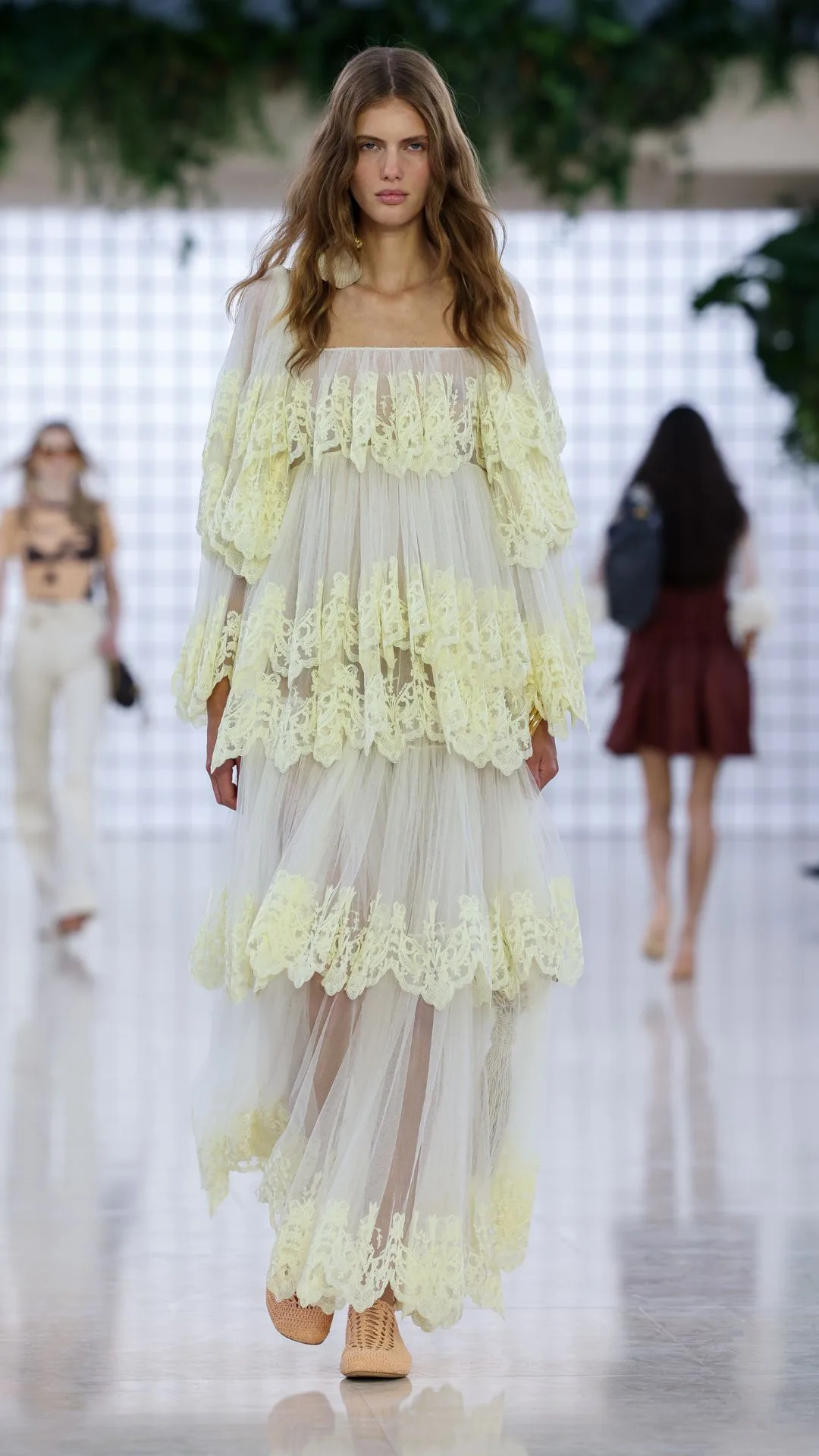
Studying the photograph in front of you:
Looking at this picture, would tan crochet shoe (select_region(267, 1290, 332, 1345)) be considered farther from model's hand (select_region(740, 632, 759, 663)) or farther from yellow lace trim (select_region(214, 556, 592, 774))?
A: model's hand (select_region(740, 632, 759, 663))

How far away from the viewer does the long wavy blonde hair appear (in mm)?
3137

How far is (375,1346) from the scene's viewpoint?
10.00 ft

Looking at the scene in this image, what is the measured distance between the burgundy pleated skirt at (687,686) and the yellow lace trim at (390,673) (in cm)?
449

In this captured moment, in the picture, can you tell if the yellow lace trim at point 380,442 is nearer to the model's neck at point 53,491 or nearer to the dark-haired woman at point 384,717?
the dark-haired woman at point 384,717

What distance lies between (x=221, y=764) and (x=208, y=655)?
6.4 inches

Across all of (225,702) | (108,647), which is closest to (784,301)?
(108,647)

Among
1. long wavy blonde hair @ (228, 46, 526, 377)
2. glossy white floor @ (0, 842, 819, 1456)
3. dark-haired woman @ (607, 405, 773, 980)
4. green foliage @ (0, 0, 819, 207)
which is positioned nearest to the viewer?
glossy white floor @ (0, 842, 819, 1456)

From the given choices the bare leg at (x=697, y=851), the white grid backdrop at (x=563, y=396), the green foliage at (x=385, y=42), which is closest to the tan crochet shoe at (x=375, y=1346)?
the bare leg at (x=697, y=851)

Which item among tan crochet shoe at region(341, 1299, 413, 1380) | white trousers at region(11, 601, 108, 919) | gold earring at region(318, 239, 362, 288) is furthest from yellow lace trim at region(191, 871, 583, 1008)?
white trousers at region(11, 601, 108, 919)

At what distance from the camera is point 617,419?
1448 cm

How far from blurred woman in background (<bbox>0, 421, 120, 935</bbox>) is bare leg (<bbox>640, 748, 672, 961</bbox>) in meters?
2.10

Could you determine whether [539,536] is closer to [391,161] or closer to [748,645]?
[391,161]

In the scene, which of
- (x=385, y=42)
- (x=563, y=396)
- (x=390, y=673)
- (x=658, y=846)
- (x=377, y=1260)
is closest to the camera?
(x=377, y=1260)

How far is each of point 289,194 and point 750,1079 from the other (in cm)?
316
